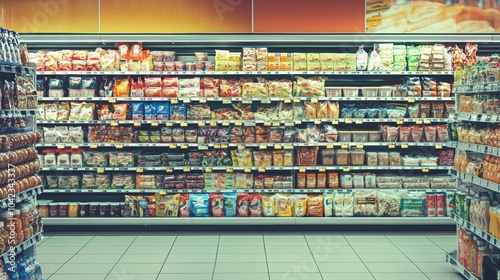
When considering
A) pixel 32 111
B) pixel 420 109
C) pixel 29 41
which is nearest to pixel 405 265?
pixel 420 109

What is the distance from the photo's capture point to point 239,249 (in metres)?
6.31

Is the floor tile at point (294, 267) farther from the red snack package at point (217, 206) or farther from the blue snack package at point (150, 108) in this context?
the blue snack package at point (150, 108)

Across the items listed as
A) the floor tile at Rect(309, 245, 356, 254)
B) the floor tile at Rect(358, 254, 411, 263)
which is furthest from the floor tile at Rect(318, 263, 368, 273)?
the floor tile at Rect(309, 245, 356, 254)

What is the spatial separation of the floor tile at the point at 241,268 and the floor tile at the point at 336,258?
62 centimetres

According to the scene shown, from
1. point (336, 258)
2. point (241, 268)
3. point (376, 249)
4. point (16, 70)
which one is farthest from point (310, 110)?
point (16, 70)

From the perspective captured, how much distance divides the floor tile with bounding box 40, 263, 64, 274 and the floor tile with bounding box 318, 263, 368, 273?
2.65 metres

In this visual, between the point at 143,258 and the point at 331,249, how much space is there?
6.89ft

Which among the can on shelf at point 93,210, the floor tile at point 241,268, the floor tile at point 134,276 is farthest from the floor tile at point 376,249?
the can on shelf at point 93,210

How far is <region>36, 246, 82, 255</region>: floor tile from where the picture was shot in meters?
6.17

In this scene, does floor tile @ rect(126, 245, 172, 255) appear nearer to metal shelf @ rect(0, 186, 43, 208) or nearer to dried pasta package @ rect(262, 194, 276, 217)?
dried pasta package @ rect(262, 194, 276, 217)

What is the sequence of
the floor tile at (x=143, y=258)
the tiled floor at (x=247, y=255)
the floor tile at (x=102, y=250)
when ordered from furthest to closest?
the floor tile at (x=102, y=250), the floor tile at (x=143, y=258), the tiled floor at (x=247, y=255)

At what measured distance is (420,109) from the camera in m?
7.20

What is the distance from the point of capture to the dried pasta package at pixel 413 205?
7.07 meters

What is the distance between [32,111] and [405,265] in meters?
3.87
